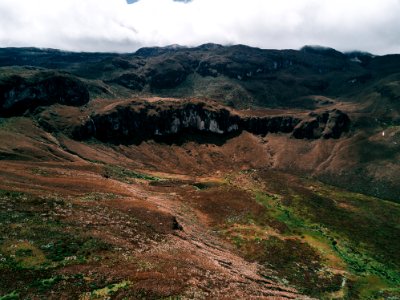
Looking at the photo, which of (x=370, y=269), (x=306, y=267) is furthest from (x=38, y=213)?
(x=370, y=269)

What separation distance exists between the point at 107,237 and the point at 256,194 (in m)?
85.5

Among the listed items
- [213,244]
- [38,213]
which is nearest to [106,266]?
[38,213]

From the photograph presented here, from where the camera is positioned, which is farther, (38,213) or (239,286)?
(38,213)

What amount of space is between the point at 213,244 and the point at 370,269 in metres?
38.6

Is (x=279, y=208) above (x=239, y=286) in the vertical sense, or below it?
below

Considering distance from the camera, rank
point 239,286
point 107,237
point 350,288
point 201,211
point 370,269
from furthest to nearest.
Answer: point 201,211
point 370,269
point 350,288
point 107,237
point 239,286

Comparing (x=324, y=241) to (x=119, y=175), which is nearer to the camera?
(x=324, y=241)

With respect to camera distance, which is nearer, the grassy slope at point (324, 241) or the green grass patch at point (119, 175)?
the grassy slope at point (324, 241)

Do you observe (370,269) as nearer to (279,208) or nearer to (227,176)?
(279,208)

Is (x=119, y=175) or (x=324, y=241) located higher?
(x=119, y=175)

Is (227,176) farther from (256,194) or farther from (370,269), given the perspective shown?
(370,269)

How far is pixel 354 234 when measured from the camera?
360 feet

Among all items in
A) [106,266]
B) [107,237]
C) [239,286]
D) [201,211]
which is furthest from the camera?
[201,211]

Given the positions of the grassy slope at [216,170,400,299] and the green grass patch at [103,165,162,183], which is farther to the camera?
the green grass patch at [103,165,162,183]
